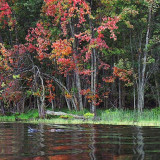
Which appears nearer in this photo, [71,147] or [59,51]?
[71,147]

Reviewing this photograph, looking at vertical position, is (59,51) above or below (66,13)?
below

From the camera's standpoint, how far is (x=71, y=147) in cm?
674

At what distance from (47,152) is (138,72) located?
51.2ft

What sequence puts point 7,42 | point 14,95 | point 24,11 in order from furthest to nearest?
1. point 7,42
2. point 24,11
3. point 14,95

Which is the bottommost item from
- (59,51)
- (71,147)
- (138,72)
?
(71,147)

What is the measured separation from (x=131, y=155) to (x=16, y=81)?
50.3 ft

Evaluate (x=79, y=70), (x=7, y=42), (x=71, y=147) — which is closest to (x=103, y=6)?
(x=79, y=70)

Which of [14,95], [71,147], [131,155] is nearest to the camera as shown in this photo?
[131,155]

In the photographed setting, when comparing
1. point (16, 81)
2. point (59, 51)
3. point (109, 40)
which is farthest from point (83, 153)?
point (109, 40)

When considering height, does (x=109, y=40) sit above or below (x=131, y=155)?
above

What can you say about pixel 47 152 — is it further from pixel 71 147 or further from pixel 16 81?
pixel 16 81

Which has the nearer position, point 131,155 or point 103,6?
point 131,155

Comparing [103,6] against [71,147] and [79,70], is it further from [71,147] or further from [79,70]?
[71,147]

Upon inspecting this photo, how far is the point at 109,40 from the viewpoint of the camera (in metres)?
23.3
